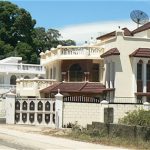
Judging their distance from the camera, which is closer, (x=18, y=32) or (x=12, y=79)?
(x=12, y=79)

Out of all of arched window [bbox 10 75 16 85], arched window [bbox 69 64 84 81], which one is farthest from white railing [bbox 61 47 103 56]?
arched window [bbox 10 75 16 85]

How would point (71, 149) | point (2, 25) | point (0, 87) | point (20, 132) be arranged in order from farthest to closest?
point (2, 25) < point (0, 87) < point (20, 132) < point (71, 149)

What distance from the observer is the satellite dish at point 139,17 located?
46.6m

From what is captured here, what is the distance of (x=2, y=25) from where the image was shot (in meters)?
79.2

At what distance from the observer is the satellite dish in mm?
46562

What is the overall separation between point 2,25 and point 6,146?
193 ft

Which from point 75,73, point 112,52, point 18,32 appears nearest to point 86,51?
point 75,73

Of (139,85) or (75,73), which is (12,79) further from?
(139,85)

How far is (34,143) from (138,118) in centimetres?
772

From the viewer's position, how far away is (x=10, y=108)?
33312 millimetres

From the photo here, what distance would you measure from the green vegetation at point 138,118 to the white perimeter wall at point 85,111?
2.43m

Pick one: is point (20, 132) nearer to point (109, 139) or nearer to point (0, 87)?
point (109, 139)

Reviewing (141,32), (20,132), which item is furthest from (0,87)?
(20,132)

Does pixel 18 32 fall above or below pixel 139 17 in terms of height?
above
